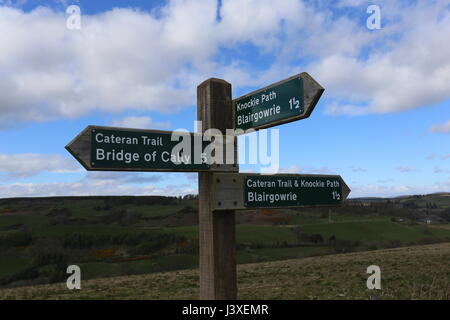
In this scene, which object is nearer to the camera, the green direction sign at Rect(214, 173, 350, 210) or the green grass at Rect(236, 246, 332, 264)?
the green direction sign at Rect(214, 173, 350, 210)

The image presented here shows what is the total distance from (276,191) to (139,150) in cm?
165

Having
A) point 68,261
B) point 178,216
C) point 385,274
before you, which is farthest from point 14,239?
point 385,274

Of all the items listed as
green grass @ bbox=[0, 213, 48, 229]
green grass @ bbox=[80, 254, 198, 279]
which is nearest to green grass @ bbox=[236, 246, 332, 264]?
green grass @ bbox=[80, 254, 198, 279]

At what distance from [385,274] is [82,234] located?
38.2m

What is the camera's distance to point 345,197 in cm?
484

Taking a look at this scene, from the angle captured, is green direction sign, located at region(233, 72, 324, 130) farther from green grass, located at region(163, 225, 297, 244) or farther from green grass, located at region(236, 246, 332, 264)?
green grass, located at region(163, 225, 297, 244)

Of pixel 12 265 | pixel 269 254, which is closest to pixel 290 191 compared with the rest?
pixel 269 254

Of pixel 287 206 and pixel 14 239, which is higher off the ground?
pixel 287 206

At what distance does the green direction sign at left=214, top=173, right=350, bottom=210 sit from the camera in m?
4.05

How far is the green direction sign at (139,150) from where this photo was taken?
11.9 feet

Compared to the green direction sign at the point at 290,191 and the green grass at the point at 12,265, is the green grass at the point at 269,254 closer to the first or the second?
the green grass at the point at 12,265

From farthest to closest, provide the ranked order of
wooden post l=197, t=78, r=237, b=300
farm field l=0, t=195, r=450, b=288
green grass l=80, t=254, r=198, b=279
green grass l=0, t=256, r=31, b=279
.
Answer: farm field l=0, t=195, r=450, b=288 → green grass l=0, t=256, r=31, b=279 → green grass l=80, t=254, r=198, b=279 → wooden post l=197, t=78, r=237, b=300

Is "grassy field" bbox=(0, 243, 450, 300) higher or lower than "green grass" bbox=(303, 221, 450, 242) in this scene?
higher
